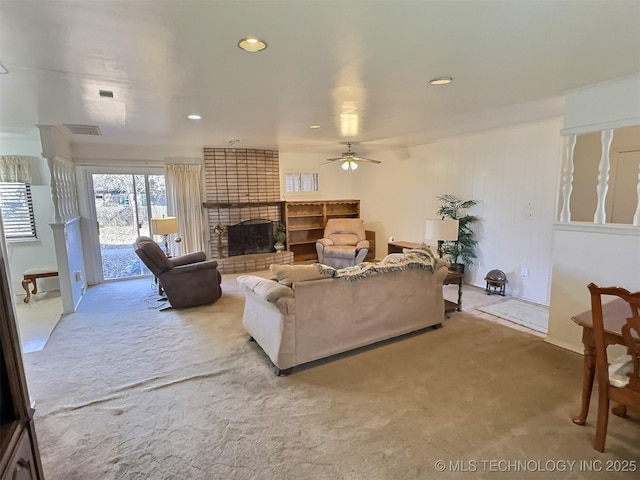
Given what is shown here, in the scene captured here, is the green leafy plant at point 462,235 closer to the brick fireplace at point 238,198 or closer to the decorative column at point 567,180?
the decorative column at point 567,180

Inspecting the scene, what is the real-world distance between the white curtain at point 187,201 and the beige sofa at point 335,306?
3.38 metres

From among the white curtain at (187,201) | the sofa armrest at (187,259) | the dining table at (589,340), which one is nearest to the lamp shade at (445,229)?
the dining table at (589,340)

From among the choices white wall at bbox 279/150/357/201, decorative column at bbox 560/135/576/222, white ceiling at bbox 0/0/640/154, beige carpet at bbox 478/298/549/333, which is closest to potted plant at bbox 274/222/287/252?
white wall at bbox 279/150/357/201

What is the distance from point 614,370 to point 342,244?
489 centimetres

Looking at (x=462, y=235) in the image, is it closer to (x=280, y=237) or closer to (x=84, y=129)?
(x=280, y=237)

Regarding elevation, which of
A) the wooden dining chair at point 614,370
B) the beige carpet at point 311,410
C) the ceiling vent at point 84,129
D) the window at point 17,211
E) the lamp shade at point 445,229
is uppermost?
the ceiling vent at point 84,129

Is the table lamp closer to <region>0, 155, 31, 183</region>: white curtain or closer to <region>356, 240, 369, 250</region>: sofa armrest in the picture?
<region>0, 155, 31, 183</region>: white curtain

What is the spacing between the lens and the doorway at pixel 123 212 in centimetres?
571

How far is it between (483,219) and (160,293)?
16.8 feet

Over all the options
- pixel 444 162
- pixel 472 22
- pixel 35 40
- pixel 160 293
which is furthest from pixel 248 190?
pixel 472 22

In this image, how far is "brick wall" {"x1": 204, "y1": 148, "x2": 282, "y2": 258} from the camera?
638cm

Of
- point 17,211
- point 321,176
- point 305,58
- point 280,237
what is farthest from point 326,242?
point 17,211

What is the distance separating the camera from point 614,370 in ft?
6.53

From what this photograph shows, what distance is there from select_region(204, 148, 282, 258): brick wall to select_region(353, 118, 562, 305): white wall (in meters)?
2.70
